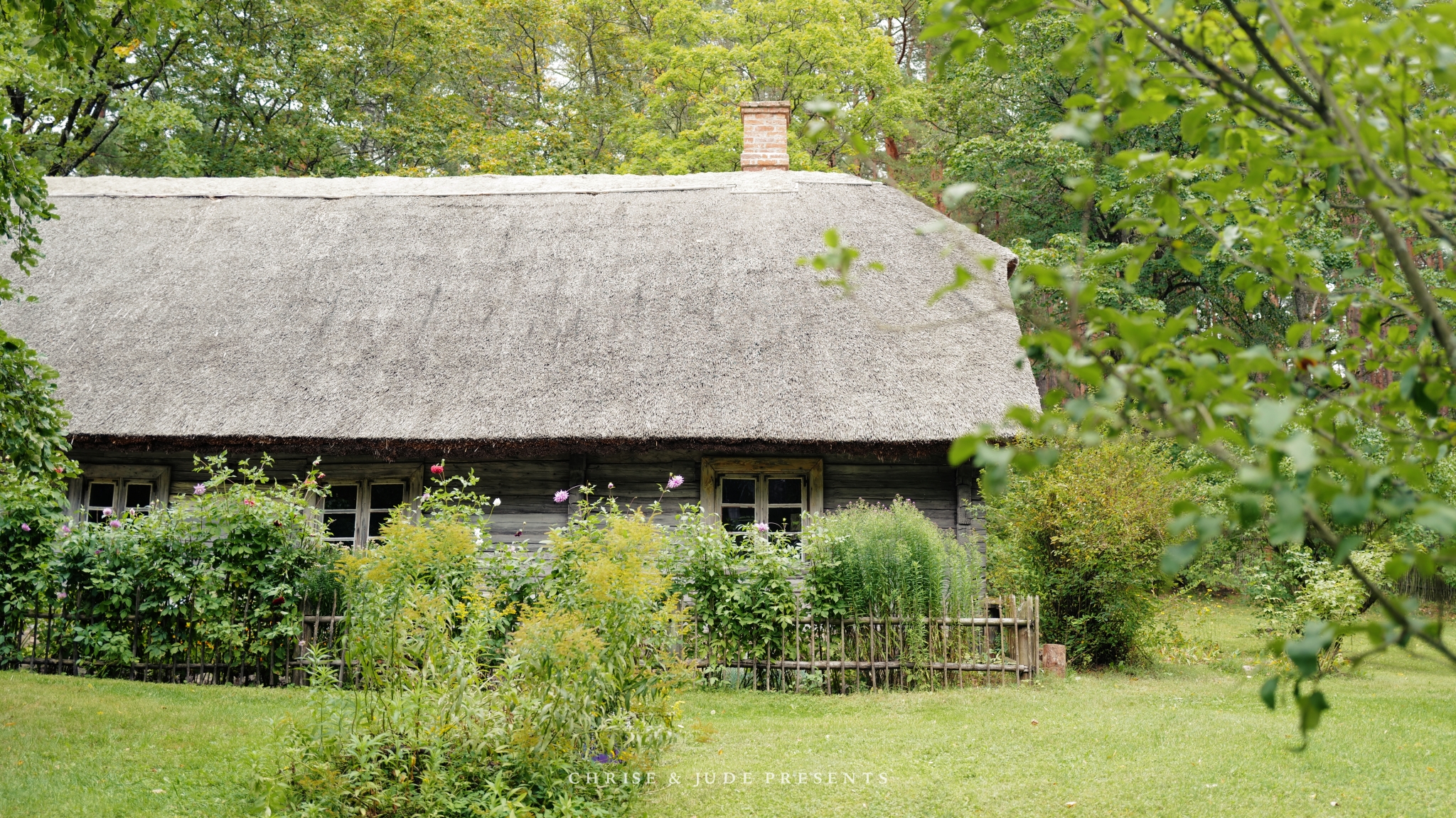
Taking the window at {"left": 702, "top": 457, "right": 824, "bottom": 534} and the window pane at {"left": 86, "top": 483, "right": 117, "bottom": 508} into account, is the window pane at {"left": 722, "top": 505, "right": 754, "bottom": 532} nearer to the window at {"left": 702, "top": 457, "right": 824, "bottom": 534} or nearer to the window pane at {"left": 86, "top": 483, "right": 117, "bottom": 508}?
the window at {"left": 702, "top": 457, "right": 824, "bottom": 534}

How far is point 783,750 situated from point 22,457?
4670mm

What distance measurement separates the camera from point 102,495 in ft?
41.1

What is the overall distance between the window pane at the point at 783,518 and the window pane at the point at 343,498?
479cm

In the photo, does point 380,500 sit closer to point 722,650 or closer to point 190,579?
point 190,579

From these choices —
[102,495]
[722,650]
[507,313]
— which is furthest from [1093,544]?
[102,495]

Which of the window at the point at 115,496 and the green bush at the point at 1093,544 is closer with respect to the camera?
the green bush at the point at 1093,544

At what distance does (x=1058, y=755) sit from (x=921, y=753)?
0.80 m

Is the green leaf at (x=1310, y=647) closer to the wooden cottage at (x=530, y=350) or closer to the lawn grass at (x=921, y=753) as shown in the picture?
the lawn grass at (x=921, y=753)

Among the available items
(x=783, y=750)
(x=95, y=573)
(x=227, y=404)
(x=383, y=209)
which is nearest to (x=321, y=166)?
(x=383, y=209)

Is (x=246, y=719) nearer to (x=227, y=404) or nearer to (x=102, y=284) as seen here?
(x=227, y=404)

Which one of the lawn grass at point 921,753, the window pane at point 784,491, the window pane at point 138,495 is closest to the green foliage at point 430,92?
the window pane at point 138,495

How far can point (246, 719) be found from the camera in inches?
277

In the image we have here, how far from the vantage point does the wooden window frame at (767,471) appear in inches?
449

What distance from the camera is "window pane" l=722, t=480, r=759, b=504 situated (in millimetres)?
11672
